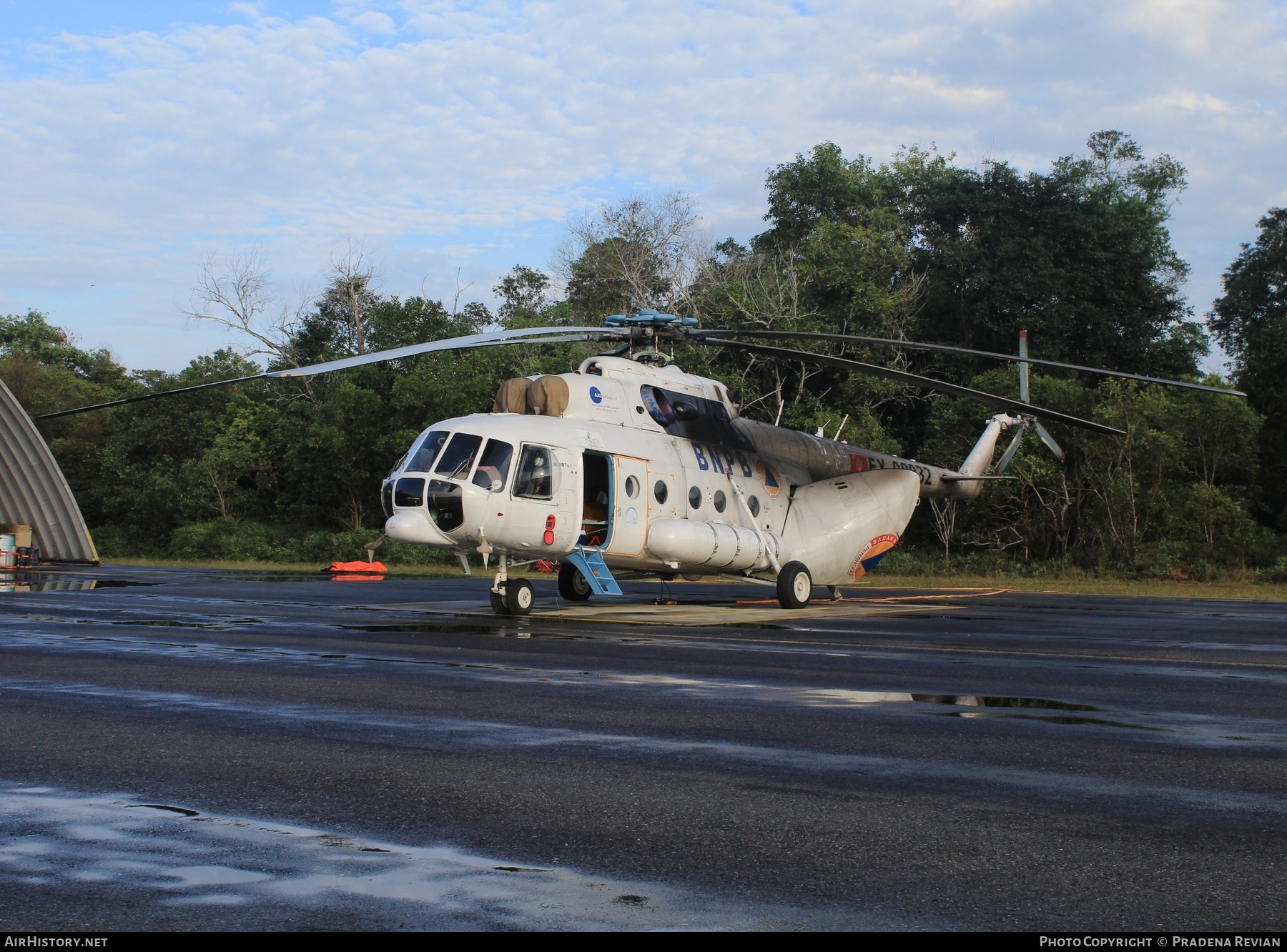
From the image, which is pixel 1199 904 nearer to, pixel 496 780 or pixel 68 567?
pixel 496 780

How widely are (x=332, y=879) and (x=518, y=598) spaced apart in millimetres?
12506

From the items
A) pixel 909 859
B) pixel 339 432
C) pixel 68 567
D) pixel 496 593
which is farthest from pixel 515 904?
pixel 339 432

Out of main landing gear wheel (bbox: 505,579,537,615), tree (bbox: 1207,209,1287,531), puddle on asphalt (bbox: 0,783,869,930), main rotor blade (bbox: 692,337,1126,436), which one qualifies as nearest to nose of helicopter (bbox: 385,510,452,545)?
main landing gear wheel (bbox: 505,579,537,615)

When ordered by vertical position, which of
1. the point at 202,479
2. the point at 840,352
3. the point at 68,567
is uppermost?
the point at 840,352

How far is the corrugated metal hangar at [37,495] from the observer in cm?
3581

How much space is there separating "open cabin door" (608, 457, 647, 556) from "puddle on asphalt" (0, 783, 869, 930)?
40.8ft

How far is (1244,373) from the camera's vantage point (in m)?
40.0

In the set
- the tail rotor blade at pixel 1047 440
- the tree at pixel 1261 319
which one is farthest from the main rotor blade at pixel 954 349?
the tree at pixel 1261 319

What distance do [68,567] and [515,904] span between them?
38.2 m

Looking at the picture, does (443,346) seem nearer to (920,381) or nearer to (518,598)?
(518,598)

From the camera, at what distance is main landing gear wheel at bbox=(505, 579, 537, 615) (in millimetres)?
16266

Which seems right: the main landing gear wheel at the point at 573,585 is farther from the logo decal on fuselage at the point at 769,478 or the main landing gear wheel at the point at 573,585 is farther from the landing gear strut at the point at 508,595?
the logo decal on fuselage at the point at 769,478

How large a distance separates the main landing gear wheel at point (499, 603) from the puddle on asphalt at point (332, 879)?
1151cm

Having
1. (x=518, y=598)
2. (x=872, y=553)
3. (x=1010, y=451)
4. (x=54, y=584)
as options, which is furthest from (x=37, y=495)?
(x=1010, y=451)
